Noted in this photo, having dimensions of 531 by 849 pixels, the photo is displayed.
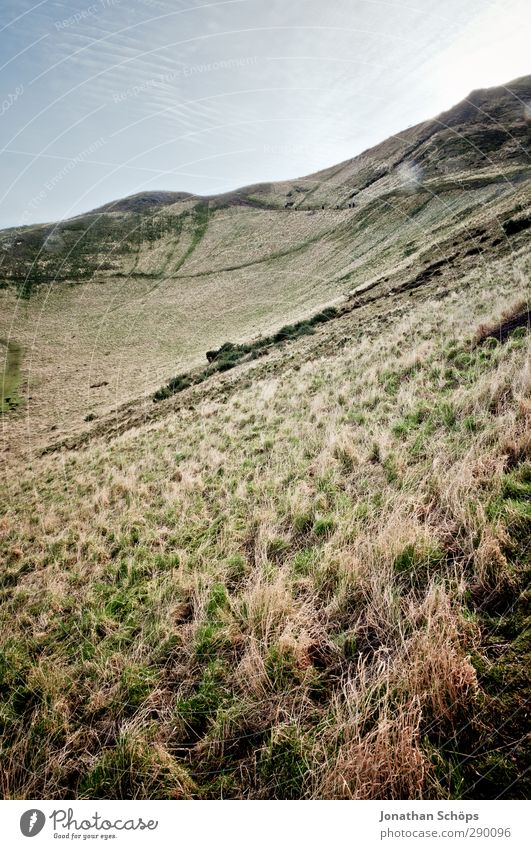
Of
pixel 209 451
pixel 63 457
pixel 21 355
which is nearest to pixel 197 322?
pixel 21 355

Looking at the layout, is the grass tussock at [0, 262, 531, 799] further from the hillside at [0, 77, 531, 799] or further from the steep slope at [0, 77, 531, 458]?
the steep slope at [0, 77, 531, 458]

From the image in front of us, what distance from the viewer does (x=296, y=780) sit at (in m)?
2.18

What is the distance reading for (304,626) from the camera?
3166 millimetres

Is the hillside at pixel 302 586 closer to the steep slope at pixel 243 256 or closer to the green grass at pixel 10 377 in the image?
A: the steep slope at pixel 243 256

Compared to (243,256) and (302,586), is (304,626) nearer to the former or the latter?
(302,586)

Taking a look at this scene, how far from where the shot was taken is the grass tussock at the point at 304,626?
2.21 m
